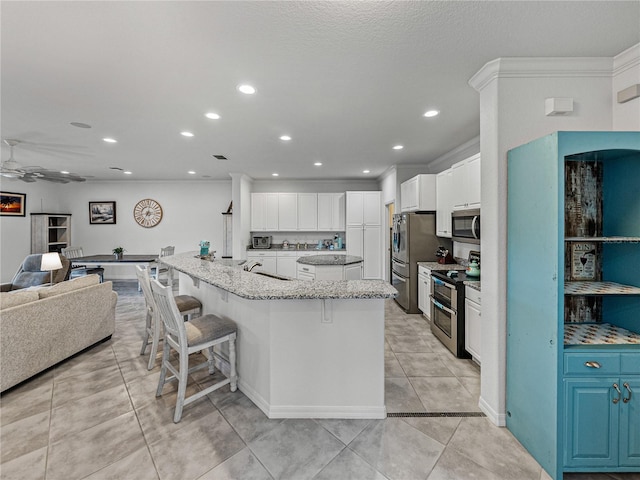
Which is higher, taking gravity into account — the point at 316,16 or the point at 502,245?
the point at 316,16

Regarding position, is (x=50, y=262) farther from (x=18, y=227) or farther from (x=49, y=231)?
(x=49, y=231)

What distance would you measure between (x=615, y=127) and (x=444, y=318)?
227cm

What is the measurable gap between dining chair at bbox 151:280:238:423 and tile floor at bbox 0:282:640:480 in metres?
0.13

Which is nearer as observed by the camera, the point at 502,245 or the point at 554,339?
the point at 554,339

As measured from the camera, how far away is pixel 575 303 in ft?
6.24

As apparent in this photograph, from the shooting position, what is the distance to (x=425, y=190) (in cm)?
427

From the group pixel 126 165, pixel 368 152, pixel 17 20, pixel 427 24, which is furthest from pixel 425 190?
pixel 126 165

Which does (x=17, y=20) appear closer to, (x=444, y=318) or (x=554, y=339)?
(x=554, y=339)

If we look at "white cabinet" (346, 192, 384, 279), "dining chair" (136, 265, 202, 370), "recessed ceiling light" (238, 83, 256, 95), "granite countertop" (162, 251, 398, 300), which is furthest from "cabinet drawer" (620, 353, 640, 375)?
"white cabinet" (346, 192, 384, 279)

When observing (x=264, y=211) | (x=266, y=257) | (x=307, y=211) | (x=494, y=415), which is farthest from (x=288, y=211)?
(x=494, y=415)

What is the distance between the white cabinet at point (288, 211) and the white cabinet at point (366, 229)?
136 cm

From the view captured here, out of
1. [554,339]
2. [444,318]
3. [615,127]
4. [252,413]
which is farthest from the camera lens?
[444,318]

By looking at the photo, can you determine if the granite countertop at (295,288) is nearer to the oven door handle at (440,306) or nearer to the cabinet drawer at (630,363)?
the cabinet drawer at (630,363)

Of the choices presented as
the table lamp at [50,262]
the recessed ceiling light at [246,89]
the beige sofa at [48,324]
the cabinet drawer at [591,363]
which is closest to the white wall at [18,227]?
the table lamp at [50,262]
